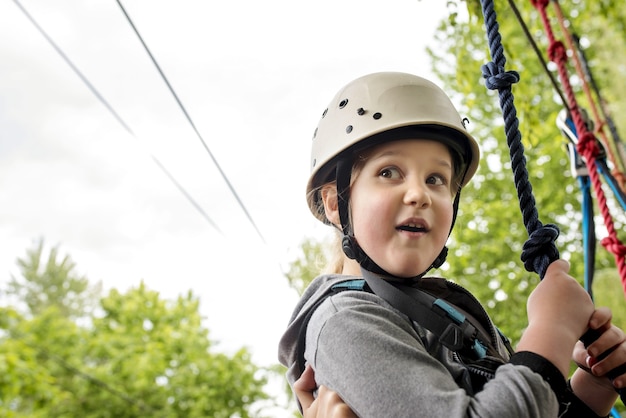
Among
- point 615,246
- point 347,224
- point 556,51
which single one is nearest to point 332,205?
point 347,224

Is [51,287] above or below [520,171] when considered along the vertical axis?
above

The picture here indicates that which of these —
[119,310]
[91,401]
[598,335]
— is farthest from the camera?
[119,310]

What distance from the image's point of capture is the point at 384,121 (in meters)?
1.44

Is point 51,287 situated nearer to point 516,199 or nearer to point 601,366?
point 516,199

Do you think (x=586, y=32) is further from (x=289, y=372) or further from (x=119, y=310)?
(x=119, y=310)

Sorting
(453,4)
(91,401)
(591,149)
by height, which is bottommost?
(591,149)

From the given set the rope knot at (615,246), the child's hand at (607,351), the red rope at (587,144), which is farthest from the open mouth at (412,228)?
the rope knot at (615,246)

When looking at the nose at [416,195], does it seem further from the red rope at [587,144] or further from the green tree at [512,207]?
the green tree at [512,207]

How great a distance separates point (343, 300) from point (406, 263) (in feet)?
0.55

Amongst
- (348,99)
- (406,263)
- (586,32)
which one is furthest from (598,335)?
(586,32)

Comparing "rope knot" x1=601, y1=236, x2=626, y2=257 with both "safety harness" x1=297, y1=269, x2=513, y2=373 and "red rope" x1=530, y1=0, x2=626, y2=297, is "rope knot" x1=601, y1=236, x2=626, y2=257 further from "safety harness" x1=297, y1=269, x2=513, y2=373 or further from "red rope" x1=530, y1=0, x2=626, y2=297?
"safety harness" x1=297, y1=269, x2=513, y2=373

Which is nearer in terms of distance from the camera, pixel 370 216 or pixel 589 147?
pixel 370 216

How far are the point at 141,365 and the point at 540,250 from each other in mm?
15424

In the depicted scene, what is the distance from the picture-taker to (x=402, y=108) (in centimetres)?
147
